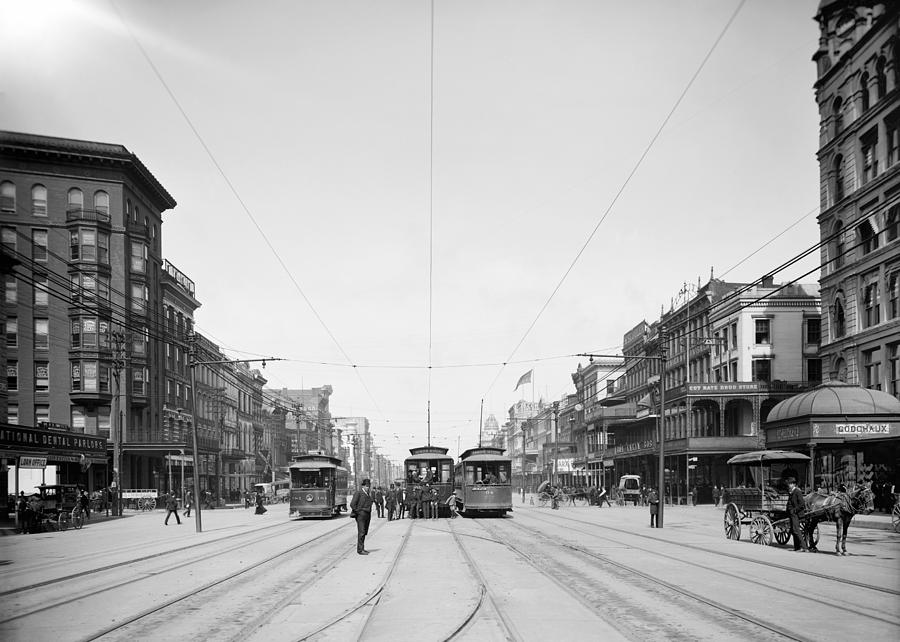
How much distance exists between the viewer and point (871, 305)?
3934 centimetres

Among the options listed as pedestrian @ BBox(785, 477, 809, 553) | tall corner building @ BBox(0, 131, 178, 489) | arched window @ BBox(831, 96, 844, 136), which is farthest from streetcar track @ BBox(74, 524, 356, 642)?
tall corner building @ BBox(0, 131, 178, 489)

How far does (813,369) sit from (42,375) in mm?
50267

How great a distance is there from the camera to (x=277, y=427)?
110 meters

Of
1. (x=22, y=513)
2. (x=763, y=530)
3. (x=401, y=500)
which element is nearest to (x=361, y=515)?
(x=763, y=530)

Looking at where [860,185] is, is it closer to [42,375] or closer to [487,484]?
[487,484]

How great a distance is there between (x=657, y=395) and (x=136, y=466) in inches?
1636

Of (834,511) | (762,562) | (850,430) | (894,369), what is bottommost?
(762,562)

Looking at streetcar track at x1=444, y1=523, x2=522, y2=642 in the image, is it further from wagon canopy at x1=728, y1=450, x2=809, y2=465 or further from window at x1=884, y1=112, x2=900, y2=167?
window at x1=884, y1=112, x2=900, y2=167

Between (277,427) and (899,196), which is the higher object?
(899,196)

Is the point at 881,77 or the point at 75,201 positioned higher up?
the point at 75,201

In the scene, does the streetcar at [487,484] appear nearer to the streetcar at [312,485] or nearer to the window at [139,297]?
the streetcar at [312,485]

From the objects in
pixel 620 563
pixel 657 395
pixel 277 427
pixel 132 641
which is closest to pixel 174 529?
pixel 620 563

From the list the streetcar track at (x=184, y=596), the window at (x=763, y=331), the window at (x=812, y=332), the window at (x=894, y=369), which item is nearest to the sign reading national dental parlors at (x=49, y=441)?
the streetcar track at (x=184, y=596)

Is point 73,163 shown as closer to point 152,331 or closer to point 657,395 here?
point 152,331
